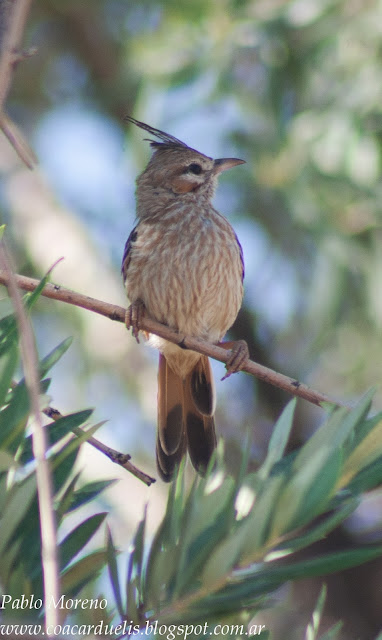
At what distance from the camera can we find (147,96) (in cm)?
516

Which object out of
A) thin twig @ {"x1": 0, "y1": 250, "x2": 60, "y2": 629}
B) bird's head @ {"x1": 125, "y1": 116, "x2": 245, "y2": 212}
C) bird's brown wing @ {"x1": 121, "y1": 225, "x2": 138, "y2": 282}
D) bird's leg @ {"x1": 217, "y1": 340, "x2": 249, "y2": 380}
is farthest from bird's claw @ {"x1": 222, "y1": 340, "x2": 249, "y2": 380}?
thin twig @ {"x1": 0, "y1": 250, "x2": 60, "y2": 629}

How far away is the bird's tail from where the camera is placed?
3.71 m

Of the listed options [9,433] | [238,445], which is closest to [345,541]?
[238,445]

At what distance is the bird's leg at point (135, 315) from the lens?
354cm

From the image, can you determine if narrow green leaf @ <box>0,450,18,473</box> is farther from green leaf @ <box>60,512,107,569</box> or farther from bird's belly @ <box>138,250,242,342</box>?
bird's belly @ <box>138,250,242,342</box>

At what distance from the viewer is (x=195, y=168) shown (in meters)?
4.60

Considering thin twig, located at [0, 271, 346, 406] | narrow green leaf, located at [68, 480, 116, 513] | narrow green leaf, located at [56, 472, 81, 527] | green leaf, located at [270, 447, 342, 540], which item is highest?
thin twig, located at [0, 271, 346, 406]

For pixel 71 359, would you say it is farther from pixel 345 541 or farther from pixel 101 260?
pixel 345 541

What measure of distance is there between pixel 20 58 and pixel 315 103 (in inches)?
154

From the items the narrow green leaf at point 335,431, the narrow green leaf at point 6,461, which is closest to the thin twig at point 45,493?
the narrow green leaf at point 6,461

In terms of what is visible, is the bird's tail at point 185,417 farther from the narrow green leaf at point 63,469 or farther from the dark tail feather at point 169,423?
the narrow green leaf at point 63,469

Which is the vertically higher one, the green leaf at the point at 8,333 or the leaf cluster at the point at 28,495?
the green leaf at the point at 8,333

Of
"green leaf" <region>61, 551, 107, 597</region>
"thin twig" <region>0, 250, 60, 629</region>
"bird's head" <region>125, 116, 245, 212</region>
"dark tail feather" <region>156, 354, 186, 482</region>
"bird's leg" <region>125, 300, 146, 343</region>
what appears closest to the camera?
"thin twig" <region>0, 250, 60, 629</region>

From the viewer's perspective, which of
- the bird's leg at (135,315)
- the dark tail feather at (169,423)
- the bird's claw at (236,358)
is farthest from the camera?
the dark tail feather at (169,423)
